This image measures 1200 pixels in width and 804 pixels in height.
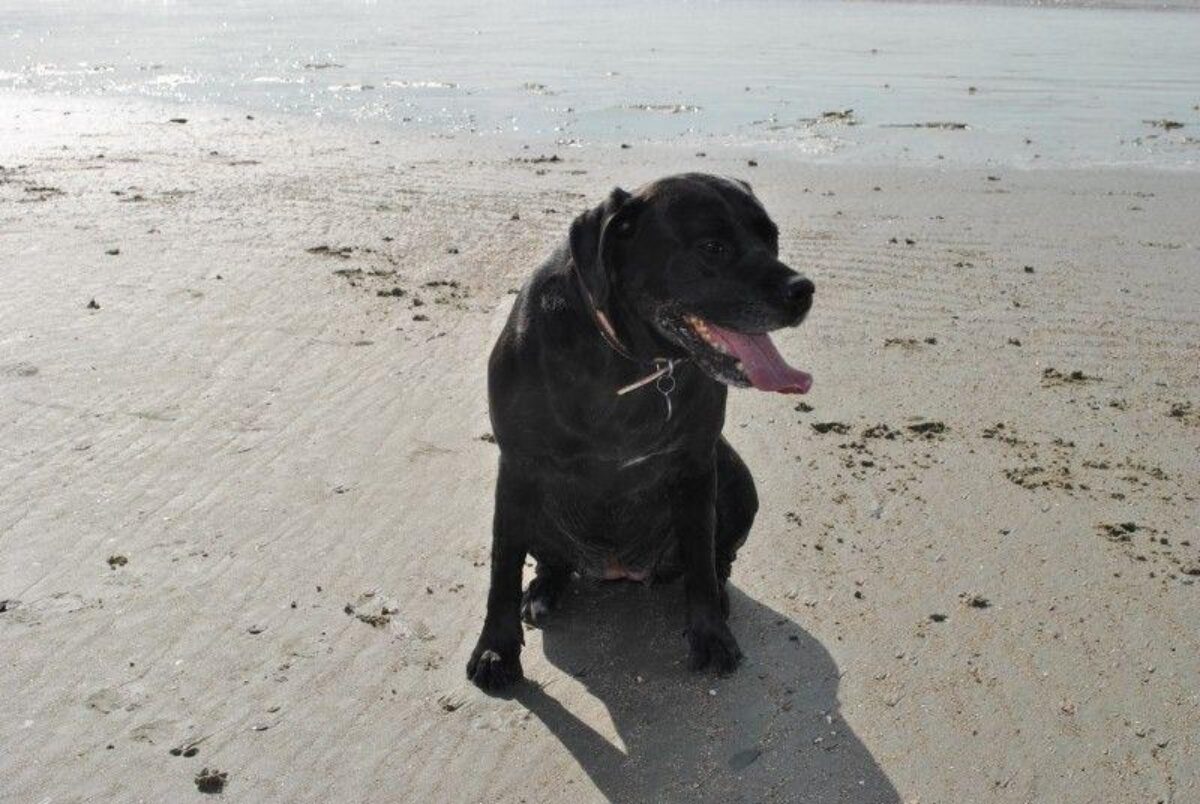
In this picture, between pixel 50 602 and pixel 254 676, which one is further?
pixel 50 602

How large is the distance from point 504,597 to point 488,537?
0.81 m

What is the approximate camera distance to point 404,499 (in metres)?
4.93

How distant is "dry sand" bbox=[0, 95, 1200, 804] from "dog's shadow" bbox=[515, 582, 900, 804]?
12mm

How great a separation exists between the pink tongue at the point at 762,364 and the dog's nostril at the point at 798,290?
0.61 ft

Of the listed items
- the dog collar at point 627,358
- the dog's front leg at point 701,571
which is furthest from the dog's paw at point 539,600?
the dog collar at point 627,358

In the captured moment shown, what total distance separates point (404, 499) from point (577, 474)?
1.43 metres

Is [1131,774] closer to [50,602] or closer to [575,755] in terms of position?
[575,755]

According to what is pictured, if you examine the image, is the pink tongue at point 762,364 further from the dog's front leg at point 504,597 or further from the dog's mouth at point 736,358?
the dog's front leg at point 504,597

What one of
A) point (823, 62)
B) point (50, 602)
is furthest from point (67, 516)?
point (823, 62)

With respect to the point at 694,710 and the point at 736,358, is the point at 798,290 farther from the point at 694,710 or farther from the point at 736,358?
the point at 694,710

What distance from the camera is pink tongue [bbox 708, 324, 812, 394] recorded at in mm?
3373

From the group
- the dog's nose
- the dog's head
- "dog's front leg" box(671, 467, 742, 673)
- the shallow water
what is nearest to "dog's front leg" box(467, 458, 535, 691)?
"dog's front leg" box(671, 467, 742, 673)

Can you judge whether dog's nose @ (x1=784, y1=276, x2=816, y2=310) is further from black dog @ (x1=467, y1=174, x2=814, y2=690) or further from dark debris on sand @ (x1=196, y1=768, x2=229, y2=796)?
dark debris on sand @ (x1=196, y1=768, x2=229, y2=796)

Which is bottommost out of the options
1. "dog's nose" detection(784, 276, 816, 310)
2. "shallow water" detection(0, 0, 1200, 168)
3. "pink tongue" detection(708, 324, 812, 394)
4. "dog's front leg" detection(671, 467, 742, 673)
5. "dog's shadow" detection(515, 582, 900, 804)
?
"dog's shadow" detection(515, 582, 900, 804)
